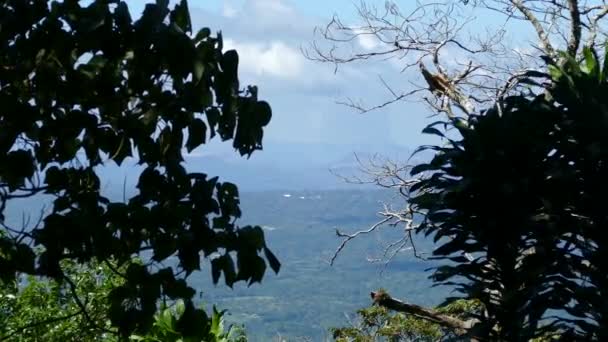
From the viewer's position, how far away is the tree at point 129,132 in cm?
209

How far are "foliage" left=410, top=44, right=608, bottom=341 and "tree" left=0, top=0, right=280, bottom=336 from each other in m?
2.11

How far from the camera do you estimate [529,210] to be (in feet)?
13.8

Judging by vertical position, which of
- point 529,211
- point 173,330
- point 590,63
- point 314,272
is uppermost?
point 590,63

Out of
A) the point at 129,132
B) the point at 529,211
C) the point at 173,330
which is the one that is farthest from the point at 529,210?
the point at 129,132

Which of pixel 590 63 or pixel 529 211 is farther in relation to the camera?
pixel 590 63

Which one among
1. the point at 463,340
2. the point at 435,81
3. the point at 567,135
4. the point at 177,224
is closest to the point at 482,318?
the point at 463,340

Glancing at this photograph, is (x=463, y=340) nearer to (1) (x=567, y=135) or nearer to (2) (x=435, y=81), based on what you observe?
(1) (x=567, y=135)

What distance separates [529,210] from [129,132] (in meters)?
2.52

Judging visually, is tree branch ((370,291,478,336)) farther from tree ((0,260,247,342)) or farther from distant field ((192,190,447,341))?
distant field ((192,190,447,341))

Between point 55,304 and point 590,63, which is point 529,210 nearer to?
point 590,63

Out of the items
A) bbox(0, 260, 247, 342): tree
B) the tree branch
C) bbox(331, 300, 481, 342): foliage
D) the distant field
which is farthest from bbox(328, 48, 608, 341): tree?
the distant field

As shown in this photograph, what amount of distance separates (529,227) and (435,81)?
15.9 ft

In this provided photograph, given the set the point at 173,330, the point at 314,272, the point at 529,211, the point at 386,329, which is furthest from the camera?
the point at 314,272

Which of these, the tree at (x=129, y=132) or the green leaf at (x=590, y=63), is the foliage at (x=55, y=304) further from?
the tree at (x=129, y=132)
